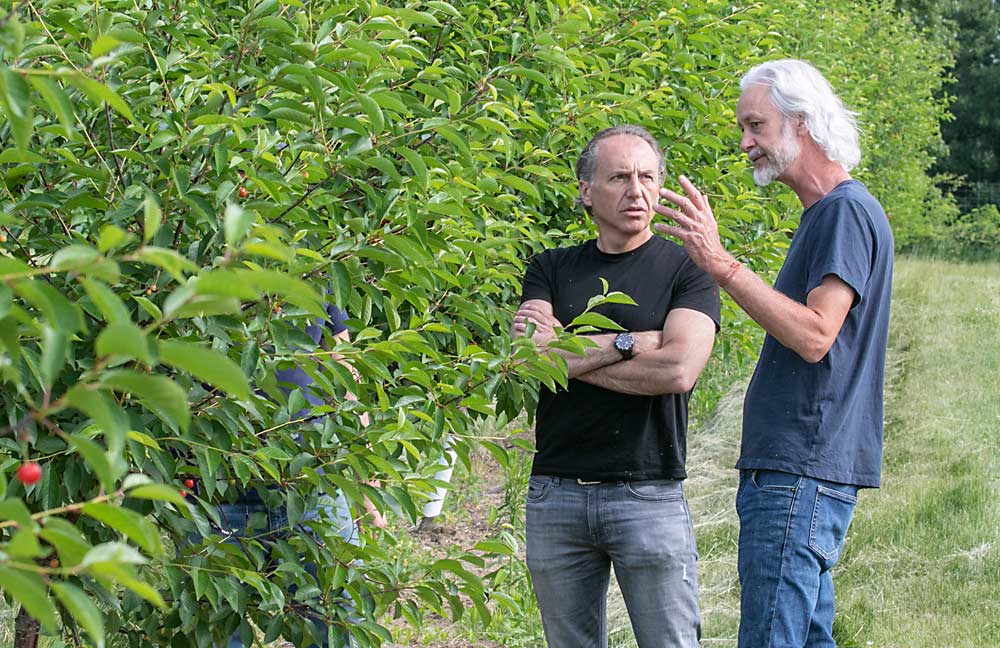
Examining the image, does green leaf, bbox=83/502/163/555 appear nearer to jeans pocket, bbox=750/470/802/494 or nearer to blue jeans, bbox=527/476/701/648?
jeans pocket, bbox=750/470/802/494

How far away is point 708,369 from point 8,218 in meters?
8.60

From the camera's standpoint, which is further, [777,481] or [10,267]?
[777,481]

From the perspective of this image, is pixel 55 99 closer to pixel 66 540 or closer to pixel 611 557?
pixel 66 540

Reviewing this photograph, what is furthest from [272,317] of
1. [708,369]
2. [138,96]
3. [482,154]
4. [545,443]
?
[708,369]

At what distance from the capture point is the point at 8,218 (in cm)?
133

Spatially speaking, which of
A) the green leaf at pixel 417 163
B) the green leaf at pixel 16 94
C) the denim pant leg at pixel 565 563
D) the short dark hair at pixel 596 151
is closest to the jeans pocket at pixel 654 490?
the denim pant leg at pixel 565 563

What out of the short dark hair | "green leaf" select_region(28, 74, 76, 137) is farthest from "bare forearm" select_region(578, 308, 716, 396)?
"green leaf" select_region(28, 74, 76, 137)

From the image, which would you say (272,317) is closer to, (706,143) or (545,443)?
(545,443)

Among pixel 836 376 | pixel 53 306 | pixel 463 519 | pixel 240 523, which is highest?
pixel 53 306

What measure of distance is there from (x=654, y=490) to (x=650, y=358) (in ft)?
1.24

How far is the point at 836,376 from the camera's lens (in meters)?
2.96

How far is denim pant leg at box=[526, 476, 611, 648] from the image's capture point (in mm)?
3379

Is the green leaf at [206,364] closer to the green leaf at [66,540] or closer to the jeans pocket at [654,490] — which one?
the green leaf at [66,540]

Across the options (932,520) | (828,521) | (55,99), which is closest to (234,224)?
(55,99)
